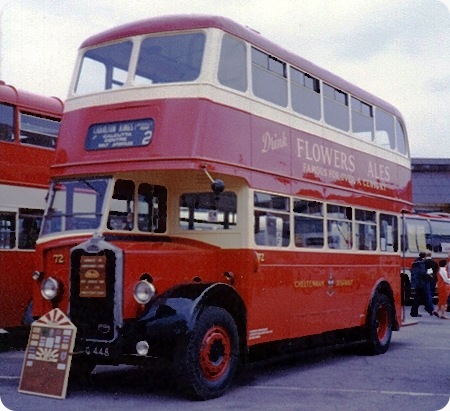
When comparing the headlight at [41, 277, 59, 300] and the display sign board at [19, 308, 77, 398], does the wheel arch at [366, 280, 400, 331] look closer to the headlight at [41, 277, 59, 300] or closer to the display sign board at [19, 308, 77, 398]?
the headlight at [41, 277, 59, 300]

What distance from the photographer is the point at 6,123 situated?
1263cm

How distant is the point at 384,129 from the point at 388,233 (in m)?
1.83

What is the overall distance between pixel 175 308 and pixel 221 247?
1500 millimetres

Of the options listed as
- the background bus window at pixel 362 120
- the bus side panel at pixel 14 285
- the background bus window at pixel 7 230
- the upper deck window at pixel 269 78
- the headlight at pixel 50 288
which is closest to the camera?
the headlight at pixel 50 288

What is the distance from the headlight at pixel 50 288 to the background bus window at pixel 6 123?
15.2 feet

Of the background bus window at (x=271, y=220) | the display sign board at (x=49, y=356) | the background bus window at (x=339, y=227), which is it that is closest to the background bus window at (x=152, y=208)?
the background bus window at (x=271, y=220)

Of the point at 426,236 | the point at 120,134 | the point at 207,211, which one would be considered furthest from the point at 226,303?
the point at 426,236

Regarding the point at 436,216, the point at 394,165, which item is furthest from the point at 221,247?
the point at 436,216

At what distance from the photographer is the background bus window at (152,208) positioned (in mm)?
9203

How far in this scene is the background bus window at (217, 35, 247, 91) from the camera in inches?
360

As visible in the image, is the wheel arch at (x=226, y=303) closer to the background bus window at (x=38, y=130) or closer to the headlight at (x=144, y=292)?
the headlight at (x=144, y=292)

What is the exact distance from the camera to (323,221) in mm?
11125

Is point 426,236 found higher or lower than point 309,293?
higher

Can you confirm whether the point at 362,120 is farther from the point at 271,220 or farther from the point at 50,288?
the point at 50,288
